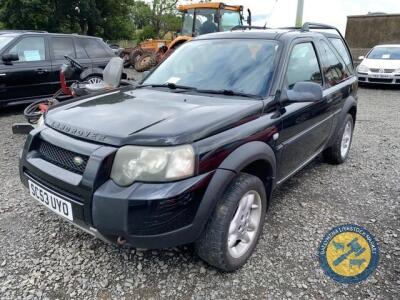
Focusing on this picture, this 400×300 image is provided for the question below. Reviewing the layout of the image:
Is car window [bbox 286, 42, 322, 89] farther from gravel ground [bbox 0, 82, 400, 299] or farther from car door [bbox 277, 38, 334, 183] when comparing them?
gravel ground [bbox 0, 82, 400, 299]

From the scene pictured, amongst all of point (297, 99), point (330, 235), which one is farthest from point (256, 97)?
point (330, 235)

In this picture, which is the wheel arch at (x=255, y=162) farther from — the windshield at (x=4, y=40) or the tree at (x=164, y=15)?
the tree at (x=164, y=15)

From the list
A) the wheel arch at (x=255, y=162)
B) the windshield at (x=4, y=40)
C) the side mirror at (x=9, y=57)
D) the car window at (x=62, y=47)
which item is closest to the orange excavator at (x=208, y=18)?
the car window at (x=62, y=47)

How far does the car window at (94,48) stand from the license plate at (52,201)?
20.0 ft

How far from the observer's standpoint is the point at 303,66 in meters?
3.33

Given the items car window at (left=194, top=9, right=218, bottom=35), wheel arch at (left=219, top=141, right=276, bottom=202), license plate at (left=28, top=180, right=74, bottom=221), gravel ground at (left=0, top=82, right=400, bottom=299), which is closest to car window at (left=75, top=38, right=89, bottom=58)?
gravel ground at (left=0, top=82, right=400, bottom=299)

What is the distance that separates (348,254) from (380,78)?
10303mm

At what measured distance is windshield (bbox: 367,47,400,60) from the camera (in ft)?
38.4

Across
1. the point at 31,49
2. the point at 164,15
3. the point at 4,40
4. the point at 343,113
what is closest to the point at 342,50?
the point at 343,113

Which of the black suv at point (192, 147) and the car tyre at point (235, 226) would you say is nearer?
the black suv at point (192, 147)

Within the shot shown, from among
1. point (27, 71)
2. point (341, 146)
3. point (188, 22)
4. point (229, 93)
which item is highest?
point (188, 22)

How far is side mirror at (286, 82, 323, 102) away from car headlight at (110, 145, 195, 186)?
123 centimetres

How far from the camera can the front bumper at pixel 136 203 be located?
195 centimetres

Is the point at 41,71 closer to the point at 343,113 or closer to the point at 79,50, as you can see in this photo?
the point at 79,50
